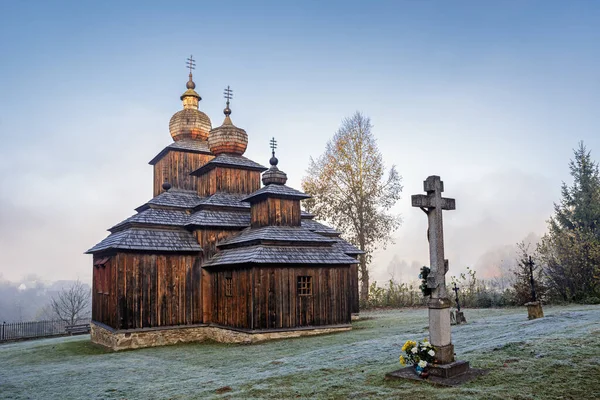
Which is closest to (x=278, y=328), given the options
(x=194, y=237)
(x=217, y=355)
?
(x=217, y=355)

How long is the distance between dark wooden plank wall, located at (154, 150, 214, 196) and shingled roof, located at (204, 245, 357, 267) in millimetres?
7442

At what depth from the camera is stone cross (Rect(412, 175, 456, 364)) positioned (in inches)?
355

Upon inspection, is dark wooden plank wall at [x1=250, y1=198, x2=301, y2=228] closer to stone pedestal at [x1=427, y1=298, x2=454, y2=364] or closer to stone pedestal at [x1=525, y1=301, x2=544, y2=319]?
stone pedestal at [x1=525, y1=301, x2=544, y2=319]

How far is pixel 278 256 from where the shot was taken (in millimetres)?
18781

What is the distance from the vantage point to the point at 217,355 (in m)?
15.8

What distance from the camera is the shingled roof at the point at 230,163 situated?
24.3 m

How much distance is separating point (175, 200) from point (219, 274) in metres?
5.22

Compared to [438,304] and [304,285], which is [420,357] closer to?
[438,304]

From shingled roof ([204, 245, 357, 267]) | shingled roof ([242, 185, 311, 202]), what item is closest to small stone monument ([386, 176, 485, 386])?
shingled roof ([204, 245, 357, 267])

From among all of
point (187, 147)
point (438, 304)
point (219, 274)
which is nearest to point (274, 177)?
point (219, 274)

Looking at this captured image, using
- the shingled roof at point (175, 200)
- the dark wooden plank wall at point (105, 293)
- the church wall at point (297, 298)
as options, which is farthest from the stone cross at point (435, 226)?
the shingled roof at point (175, 200)

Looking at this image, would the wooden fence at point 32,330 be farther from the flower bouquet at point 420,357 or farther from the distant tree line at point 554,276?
the flower bouquet at point 420,357

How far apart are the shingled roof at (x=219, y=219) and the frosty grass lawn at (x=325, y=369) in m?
5.71

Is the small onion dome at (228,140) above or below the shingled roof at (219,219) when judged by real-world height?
above
